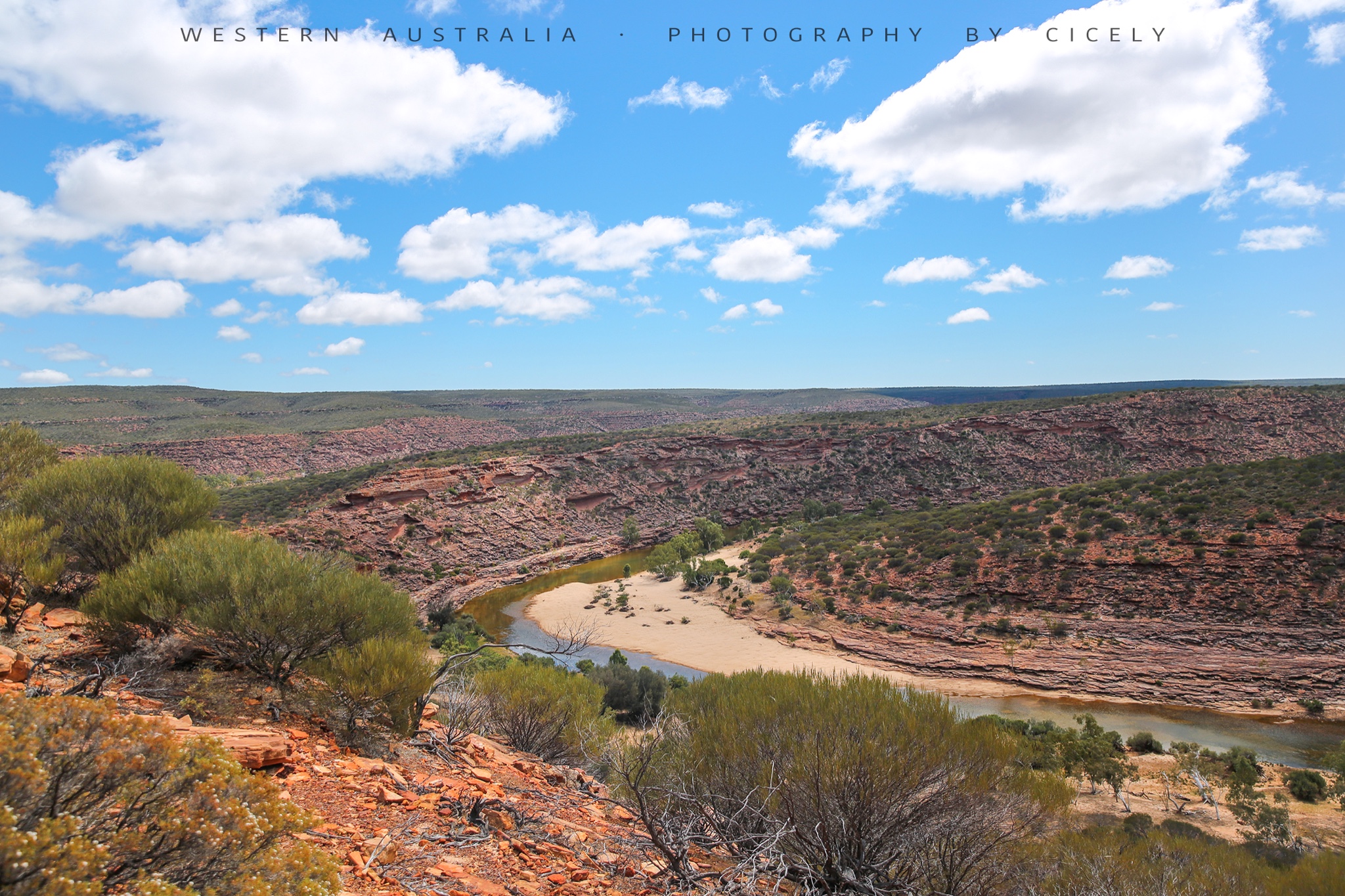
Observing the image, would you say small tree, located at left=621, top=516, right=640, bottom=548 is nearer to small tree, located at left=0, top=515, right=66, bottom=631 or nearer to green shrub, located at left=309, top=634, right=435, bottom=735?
small tree, located at left=0, top=515, right=66, bottom=631

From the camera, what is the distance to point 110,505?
1202 cm

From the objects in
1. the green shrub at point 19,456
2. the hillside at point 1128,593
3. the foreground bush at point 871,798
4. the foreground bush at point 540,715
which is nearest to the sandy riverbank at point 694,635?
the hillside at point 1128,593

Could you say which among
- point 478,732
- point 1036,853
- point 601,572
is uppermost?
point 1036,853

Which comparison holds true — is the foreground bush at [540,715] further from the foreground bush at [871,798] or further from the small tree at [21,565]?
the small tree at [21,565]

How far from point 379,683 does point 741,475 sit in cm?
5210

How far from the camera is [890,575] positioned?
31.0m

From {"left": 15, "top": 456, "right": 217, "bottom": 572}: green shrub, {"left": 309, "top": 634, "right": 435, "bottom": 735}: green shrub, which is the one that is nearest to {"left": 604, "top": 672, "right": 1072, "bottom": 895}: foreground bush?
{"left": 309, "top": 634, "right": 435, "bottom": 735}: green shrub

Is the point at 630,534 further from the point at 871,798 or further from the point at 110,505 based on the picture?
the point at 871,798

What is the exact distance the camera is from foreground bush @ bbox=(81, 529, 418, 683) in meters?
8.55

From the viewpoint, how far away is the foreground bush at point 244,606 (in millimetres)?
8547

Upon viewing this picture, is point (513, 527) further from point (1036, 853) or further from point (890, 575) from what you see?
point (1036, 853)

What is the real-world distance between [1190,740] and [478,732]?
21.8 metres

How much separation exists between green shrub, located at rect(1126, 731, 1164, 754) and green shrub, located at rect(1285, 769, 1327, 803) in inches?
129

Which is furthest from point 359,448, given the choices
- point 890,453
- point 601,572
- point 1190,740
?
point 1190,740
